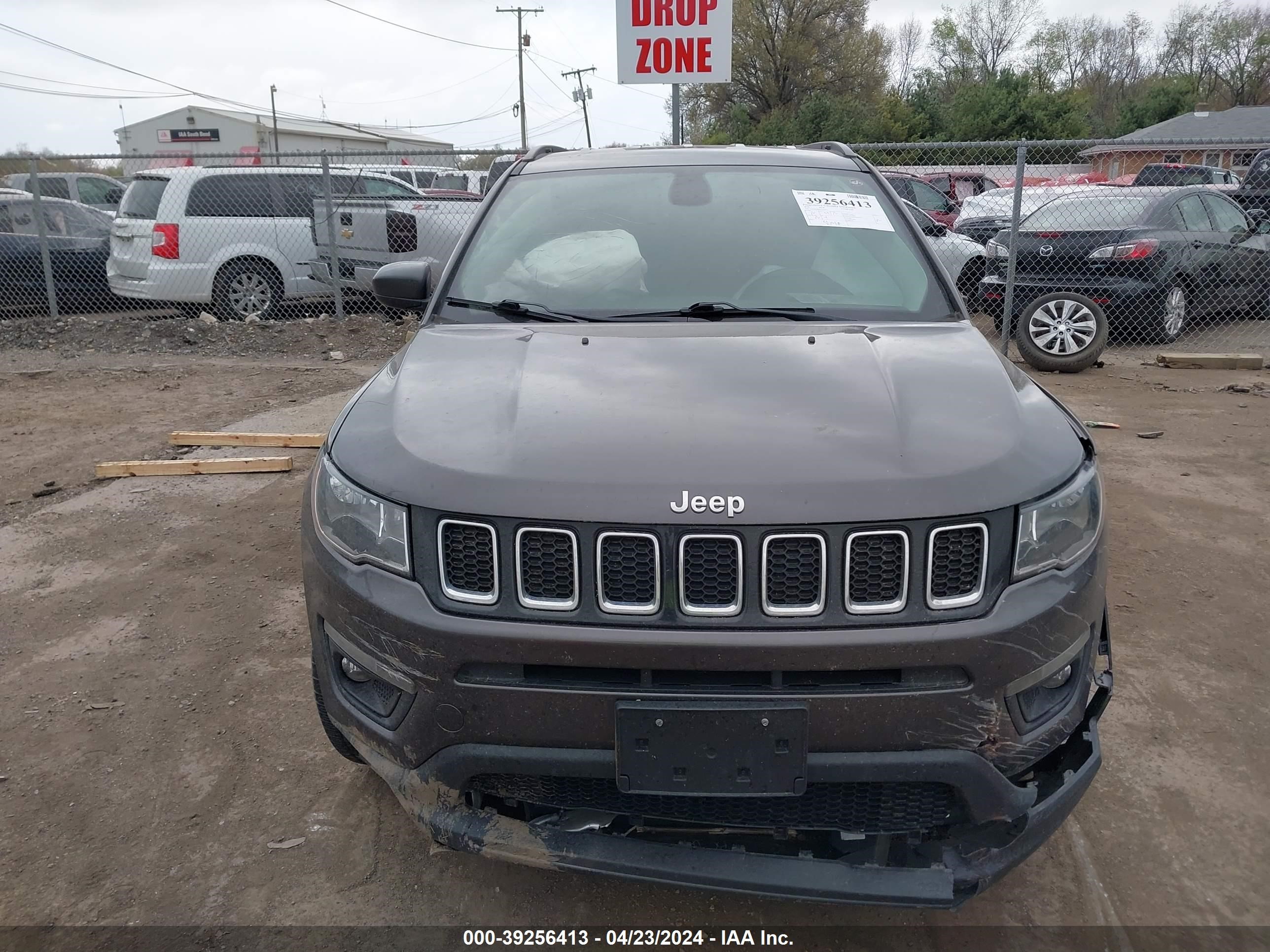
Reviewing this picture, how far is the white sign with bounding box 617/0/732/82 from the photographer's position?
31.6ft

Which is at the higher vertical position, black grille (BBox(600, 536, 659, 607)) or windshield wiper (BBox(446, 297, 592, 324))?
windshield wiper (BBox(446, 297, 592, 324))

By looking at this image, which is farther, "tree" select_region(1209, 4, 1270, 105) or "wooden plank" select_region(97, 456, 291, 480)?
"tree" select_region(1209, 4, 1270, 105)

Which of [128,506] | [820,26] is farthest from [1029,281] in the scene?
[820,26]

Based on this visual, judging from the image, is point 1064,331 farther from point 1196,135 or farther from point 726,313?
point 1196,135

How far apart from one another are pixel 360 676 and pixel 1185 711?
261 centimetres

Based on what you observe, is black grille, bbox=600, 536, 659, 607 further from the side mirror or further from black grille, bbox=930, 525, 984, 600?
the side mirror

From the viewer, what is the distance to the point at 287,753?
2871 millimetres

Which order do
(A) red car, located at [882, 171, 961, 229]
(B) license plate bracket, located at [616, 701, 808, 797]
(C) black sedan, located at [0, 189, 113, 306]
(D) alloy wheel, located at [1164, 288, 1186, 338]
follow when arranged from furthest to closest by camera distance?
1. (A) red car, located at [882, 171, 961, 229]
2. (C) black sedan, located at [0, 189, 113, 306]
3. (D) alloy wheel, located at [1164, 288, 1186, 338]
4. (B) license plate bracket, located at [616, 701, 808, 797]

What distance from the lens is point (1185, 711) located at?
3086 mm

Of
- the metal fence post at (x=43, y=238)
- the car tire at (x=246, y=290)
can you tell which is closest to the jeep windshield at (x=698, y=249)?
the car tire at (x=246, y=290)

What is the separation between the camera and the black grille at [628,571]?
1810mm

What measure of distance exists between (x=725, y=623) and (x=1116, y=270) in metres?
8.45

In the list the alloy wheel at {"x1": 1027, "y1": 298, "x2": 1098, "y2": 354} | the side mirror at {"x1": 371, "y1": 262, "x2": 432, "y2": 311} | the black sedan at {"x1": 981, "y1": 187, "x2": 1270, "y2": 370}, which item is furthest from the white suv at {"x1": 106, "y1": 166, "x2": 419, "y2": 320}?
the side mirror at {"x1": 371, "y1": 262, "x2": 432, "y2": 311}

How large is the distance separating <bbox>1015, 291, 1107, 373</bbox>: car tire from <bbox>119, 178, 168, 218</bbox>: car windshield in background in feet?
29.5
